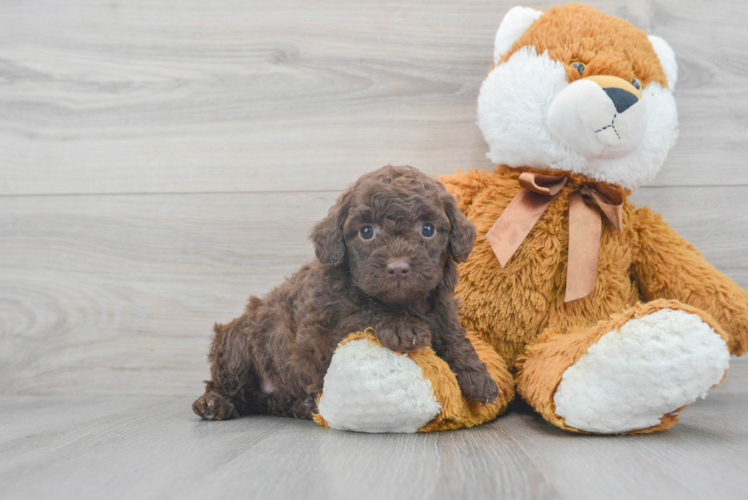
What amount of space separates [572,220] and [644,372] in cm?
40

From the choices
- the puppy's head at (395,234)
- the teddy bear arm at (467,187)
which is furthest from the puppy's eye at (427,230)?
the teddy bear arm at (467,187)

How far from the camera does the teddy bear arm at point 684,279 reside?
1.12 metres

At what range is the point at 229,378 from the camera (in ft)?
3.82

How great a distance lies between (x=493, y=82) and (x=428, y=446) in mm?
795

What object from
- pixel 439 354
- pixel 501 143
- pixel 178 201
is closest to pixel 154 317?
pixel 178 201

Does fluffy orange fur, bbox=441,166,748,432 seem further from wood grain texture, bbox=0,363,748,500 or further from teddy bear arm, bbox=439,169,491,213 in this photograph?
wood grain texture, bbox=0,363,748,500

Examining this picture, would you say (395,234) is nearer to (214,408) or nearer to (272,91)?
(214,408)

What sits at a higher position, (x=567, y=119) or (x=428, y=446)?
(x=567, y=119)

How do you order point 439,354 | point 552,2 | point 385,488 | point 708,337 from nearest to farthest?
1. point 385,488
2. point 708,337
3. point 439,354
4. point 552,2

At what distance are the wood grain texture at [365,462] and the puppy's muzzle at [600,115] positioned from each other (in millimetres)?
552

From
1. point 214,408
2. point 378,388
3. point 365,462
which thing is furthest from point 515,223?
point 214,408

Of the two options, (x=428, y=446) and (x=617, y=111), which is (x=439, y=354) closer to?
(x=428, y=446)

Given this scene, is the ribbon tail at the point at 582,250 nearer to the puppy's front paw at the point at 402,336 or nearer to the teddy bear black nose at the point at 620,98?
the teddy bear black nose at the point at 620,98

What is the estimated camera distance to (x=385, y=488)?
69 centimetres
